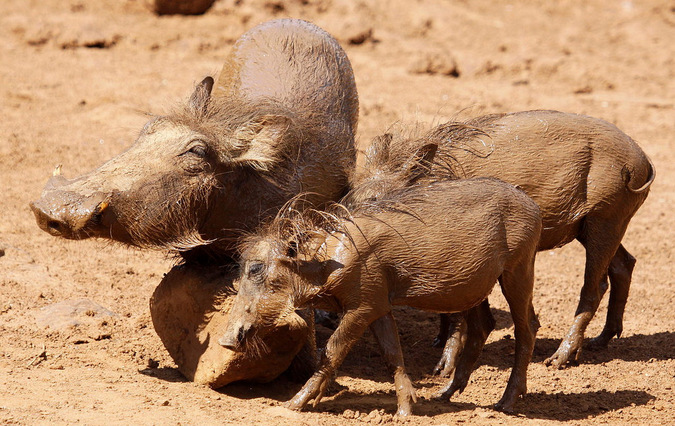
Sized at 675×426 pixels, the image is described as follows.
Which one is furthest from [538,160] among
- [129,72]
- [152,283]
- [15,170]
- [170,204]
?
[129,72]

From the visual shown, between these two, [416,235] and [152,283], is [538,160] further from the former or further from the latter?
[152,283]

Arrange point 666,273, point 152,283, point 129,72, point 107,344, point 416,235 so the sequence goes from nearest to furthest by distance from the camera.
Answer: point 416,235
point 107,344
point 152,283
point 666,273
point 129,72

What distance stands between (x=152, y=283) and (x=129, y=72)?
552 cm

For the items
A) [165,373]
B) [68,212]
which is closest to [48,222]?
[68,212]

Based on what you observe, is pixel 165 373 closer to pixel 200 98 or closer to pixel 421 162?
pixel 200 98

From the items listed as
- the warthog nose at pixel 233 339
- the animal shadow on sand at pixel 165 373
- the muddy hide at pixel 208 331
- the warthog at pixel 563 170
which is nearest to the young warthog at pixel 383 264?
the warthog nose at pixel 233 339

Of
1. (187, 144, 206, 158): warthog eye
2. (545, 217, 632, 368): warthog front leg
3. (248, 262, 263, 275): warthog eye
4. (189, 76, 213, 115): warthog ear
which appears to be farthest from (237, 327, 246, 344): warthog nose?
(545, 217, 632, 368): warthog front leg

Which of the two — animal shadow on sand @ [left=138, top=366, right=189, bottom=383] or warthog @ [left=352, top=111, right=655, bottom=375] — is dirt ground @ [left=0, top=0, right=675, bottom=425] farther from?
warthog @ [left=352, top=111, right=655, bottom=375]

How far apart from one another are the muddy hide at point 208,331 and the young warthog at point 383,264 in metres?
0.26

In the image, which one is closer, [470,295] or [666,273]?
[470,295]

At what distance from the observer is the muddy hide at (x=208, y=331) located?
5.49m

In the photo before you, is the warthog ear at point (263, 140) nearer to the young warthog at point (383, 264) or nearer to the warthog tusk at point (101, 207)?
the young warthog at point (383, 264)

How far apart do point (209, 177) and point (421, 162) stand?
4.34ft

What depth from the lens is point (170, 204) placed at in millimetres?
5297
